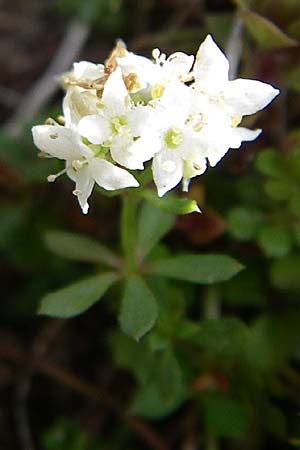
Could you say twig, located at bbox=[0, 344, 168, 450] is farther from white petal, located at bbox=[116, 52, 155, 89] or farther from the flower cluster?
white petal, located at bbox=[116, 52, 155, 89]

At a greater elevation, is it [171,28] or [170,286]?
[171,28]

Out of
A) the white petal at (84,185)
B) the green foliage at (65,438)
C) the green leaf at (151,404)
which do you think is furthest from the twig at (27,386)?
the white petal at (84,185)

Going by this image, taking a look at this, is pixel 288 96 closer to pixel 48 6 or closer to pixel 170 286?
pixel 170 286

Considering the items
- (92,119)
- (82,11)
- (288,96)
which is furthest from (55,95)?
(92,119)

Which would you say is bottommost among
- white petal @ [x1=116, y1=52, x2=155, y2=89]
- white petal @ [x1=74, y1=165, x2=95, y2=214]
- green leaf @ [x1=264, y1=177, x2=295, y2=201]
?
green leaf @ [x1=264, y1=177, x2=295, y2=201]

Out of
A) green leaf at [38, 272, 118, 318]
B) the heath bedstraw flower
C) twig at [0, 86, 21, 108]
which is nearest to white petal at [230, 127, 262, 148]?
the heath bedstraw flower

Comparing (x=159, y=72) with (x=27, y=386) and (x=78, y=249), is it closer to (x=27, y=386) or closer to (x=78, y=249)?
(x=78, y=249)
